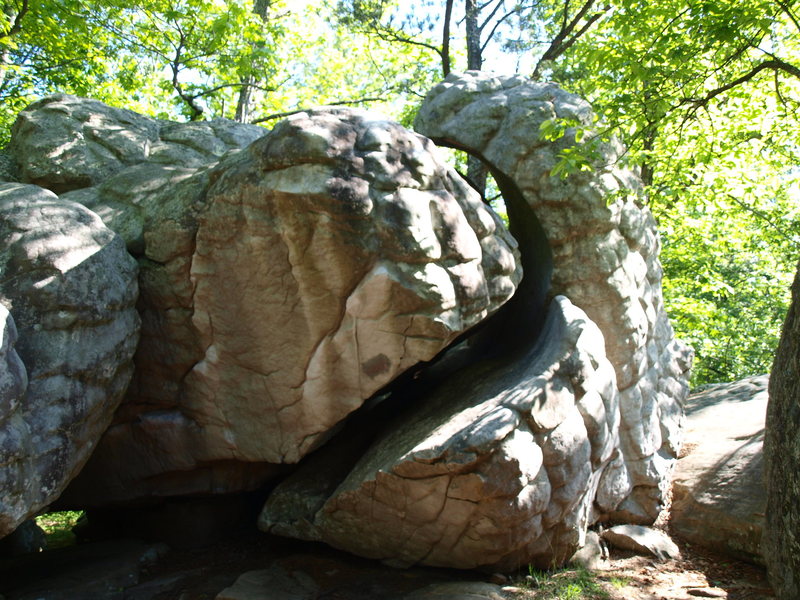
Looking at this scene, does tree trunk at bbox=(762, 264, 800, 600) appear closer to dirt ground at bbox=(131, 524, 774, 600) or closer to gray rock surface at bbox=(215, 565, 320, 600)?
dirt ground at bbox=(131, 524, 774, 600)

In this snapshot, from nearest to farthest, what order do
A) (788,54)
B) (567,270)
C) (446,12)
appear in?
(567,270), (788,54), (446,12)

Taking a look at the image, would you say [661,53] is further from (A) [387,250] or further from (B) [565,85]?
(B) [565,85]

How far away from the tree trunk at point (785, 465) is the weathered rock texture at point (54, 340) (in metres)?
4.78

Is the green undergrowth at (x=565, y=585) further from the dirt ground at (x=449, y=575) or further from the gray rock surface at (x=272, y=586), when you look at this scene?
the gray rock surface at (x=272, y=586)

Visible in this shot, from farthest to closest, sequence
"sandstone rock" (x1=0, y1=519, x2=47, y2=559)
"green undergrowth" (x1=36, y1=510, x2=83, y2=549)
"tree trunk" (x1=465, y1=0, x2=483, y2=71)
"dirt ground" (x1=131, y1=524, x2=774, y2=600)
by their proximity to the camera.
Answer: "tree trunk" (x1=465, y1=0, x2=483, y2=71)
"green undergrowth" (x1=36, y1=510, x2=83, y2=549)
"sandstone rock" (x1=0, y1=519, x2=47, y2=559)
"dirt ground" (x1=131, y1=524, x2=774, y2=600)

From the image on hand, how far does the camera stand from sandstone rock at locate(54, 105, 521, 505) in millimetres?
5586

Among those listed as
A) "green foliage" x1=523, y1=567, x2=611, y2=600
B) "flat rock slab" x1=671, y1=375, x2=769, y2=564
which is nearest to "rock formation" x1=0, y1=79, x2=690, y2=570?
"green foliage" x1=523, y1=567, x2=611, y2=600

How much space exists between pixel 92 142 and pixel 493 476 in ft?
20.0

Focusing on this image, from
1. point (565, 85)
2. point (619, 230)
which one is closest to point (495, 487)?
point (619, 230)

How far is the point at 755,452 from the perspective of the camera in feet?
24.0

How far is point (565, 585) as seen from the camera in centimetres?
573

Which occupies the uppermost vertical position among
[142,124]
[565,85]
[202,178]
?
[565,85]

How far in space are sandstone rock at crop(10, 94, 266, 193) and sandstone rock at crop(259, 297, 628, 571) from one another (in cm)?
424

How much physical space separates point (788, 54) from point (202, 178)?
976cm
